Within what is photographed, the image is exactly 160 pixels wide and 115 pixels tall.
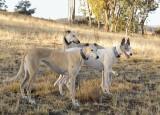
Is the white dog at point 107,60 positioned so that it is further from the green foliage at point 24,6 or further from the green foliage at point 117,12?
the green foliage at point 24,6

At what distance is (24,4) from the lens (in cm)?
4969

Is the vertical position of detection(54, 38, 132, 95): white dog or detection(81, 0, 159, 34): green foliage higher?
detection(81, 0, 159, 34): green foliage

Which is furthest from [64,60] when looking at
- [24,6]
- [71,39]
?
[24,6]

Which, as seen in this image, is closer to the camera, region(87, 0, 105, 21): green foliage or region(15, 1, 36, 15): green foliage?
region(87, 0, 105, 21): green foliage

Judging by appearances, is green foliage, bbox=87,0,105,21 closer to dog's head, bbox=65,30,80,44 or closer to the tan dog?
dog's head, bbox=65,30,80,44

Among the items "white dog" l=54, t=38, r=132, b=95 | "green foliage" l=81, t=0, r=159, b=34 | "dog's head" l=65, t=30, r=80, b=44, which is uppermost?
"green foliage" l=81, t=0, r=159, b=34

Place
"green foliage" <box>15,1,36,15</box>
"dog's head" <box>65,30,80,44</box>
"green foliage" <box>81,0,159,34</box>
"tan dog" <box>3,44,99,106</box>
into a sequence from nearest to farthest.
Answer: "tan dog" <box>3,44,99,106</box>
"dog's head" <box>65,30,80,44</box>
"green foliage" <box>81,0,159,34</box>
"green foliage" <box>15,1,36,15</box>

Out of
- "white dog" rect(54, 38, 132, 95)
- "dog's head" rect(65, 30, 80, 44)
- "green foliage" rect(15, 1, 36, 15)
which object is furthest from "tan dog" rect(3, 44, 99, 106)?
"green foliage" rect(15, 1, 36, 15)

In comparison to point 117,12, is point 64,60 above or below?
below

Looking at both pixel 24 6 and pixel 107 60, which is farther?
pixel 24 6

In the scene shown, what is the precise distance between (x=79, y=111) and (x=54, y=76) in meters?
2.58

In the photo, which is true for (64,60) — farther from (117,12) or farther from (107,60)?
(117,12)

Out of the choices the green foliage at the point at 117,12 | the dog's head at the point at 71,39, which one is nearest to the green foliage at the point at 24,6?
the green foliage at the point at 117,12

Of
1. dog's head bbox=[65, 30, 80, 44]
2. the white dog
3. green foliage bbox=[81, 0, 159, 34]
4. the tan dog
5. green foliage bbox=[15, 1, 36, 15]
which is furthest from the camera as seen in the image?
green foliage bbox=[15, 1, 36, 15]
